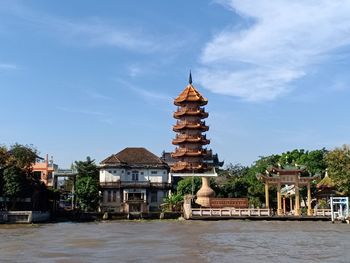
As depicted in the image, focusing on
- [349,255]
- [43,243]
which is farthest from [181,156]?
[349,255]

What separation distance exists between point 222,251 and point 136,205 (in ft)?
135

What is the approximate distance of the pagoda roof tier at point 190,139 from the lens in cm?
6372

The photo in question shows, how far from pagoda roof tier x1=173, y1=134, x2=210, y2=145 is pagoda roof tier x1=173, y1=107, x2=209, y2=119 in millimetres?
2638

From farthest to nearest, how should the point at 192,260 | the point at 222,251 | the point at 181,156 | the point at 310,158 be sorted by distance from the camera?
the point at 310,158 → the point at 181,156 → the point at 222,251 → the point at 192,260

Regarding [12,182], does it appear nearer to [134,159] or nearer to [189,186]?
[189,186]

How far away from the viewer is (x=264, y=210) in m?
45.0

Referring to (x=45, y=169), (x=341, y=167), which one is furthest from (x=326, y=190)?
(x=45, y=169)

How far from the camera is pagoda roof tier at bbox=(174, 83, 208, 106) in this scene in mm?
65750

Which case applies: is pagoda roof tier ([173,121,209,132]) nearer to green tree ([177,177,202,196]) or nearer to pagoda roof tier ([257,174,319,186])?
green tree ([177,177,202,196])

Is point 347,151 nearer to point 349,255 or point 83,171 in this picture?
point 349,255

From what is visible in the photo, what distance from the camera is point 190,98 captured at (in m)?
65.9

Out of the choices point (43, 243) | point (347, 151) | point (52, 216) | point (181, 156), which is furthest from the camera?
point (181, 156)

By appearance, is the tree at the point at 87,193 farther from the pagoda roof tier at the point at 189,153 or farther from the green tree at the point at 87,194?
the pagoda roof tier at the point at 189,153

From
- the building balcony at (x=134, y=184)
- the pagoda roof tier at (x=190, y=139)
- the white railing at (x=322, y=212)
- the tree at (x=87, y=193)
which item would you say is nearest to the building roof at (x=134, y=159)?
the building balcony at (x=134, y=184)
